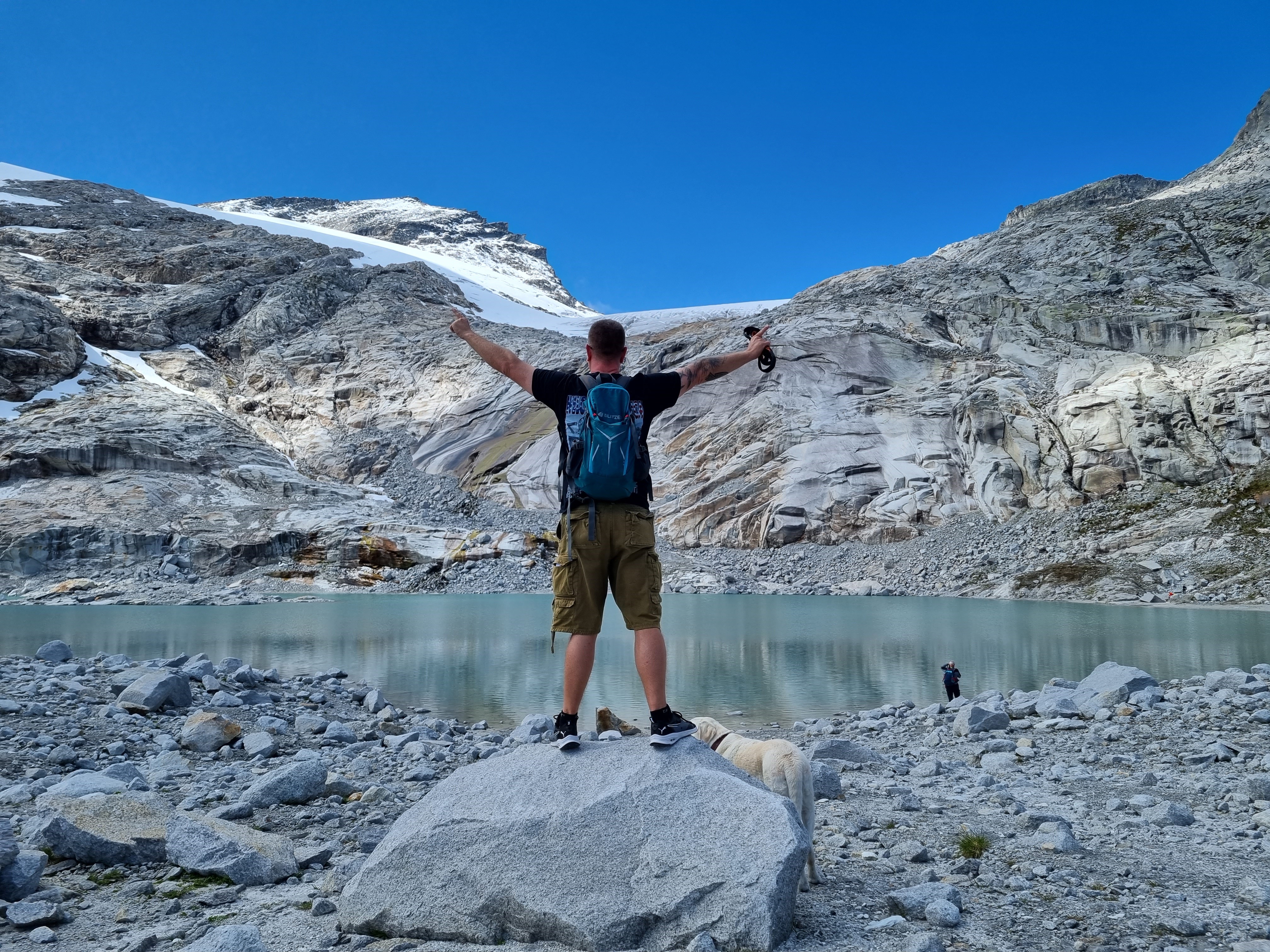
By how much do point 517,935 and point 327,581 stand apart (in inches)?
2211

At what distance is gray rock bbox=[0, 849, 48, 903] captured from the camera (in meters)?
4.66

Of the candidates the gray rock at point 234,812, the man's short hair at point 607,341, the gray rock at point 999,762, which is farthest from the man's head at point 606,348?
the gray rock at point 999,762

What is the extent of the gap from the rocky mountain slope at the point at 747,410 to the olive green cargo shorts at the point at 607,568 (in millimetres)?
45661

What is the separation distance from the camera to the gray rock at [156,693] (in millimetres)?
11047

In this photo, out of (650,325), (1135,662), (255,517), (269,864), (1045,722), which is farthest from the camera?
(650,325)

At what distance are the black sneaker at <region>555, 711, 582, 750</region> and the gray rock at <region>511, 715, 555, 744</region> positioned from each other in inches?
243

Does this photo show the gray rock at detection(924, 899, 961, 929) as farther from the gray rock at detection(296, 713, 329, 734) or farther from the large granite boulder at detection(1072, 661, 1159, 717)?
the large granite boulder at detection(1072, 661, 1159, 717)

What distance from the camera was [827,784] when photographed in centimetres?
757

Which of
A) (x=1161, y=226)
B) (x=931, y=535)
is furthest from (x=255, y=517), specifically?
(x=1161, y=226)

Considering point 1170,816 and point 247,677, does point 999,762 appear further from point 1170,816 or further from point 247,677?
point 247,677

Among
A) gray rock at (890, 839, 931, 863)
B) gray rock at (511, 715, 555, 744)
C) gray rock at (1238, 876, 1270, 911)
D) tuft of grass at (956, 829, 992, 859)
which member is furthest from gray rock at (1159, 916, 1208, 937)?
gray rock at (511, 715, 555, 744)

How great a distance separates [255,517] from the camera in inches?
2395

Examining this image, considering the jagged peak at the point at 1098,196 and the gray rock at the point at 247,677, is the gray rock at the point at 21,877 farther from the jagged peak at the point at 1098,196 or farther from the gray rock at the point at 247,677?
the jagged peak at the point at 1098,196

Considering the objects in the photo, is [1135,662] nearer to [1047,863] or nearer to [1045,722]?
[1045,722]
